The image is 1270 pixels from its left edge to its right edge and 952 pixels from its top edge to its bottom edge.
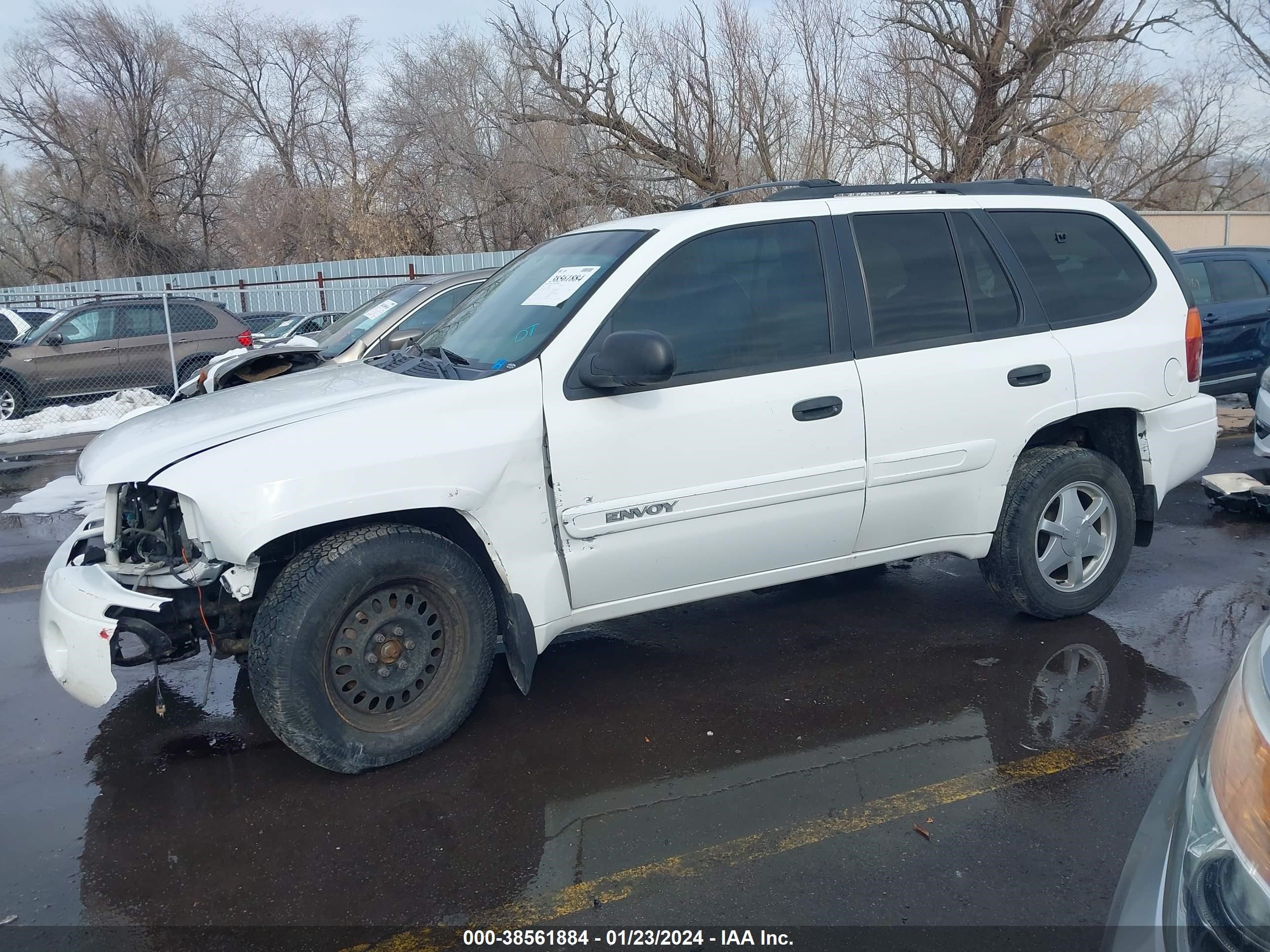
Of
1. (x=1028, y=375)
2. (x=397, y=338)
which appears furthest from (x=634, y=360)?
(x=397, y=338)

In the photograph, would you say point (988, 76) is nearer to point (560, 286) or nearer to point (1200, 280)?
point (1200, 280)

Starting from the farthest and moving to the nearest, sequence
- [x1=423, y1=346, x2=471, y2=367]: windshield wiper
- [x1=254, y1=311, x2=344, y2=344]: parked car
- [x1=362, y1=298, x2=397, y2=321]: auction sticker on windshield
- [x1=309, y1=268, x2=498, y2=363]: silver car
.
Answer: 1. [x1=254, y1=311, x2=344, y2=344]: parked car
2. [x1=362, y1=298, x2=397, y2=321]: auction sticker on windshield
3. [x1=309, y1=268, x2=498, y2=363]: silver car
4. [x1=423, y1=346, x2=471, y2=367]: windshield wiper

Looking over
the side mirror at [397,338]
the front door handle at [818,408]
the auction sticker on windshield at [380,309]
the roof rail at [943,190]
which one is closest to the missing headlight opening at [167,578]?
the front door handle at [818,408]

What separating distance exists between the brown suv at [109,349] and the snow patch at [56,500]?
17.6 feet

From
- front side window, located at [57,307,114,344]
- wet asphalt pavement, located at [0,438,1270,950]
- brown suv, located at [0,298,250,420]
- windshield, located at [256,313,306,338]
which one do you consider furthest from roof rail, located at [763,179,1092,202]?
windshield, located at [256,313,306,338]

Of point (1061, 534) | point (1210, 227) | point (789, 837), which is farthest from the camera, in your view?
point (1210, 227)

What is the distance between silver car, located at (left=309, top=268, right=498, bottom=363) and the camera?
7.84 meters

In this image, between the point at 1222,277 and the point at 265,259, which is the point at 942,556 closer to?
the point at 1222,277

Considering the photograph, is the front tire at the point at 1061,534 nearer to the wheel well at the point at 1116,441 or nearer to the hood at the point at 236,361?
the wheel well at the point at 1116,441

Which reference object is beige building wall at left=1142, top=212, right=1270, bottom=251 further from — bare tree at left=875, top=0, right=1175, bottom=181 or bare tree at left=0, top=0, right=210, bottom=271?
bare tree at left=0, top=0, right=210, bottom=271

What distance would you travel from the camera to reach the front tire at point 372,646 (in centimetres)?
332

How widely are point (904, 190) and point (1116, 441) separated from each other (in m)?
1.65

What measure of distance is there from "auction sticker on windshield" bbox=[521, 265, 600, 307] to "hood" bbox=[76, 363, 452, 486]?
1.91ft

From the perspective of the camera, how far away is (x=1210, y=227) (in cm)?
2311
